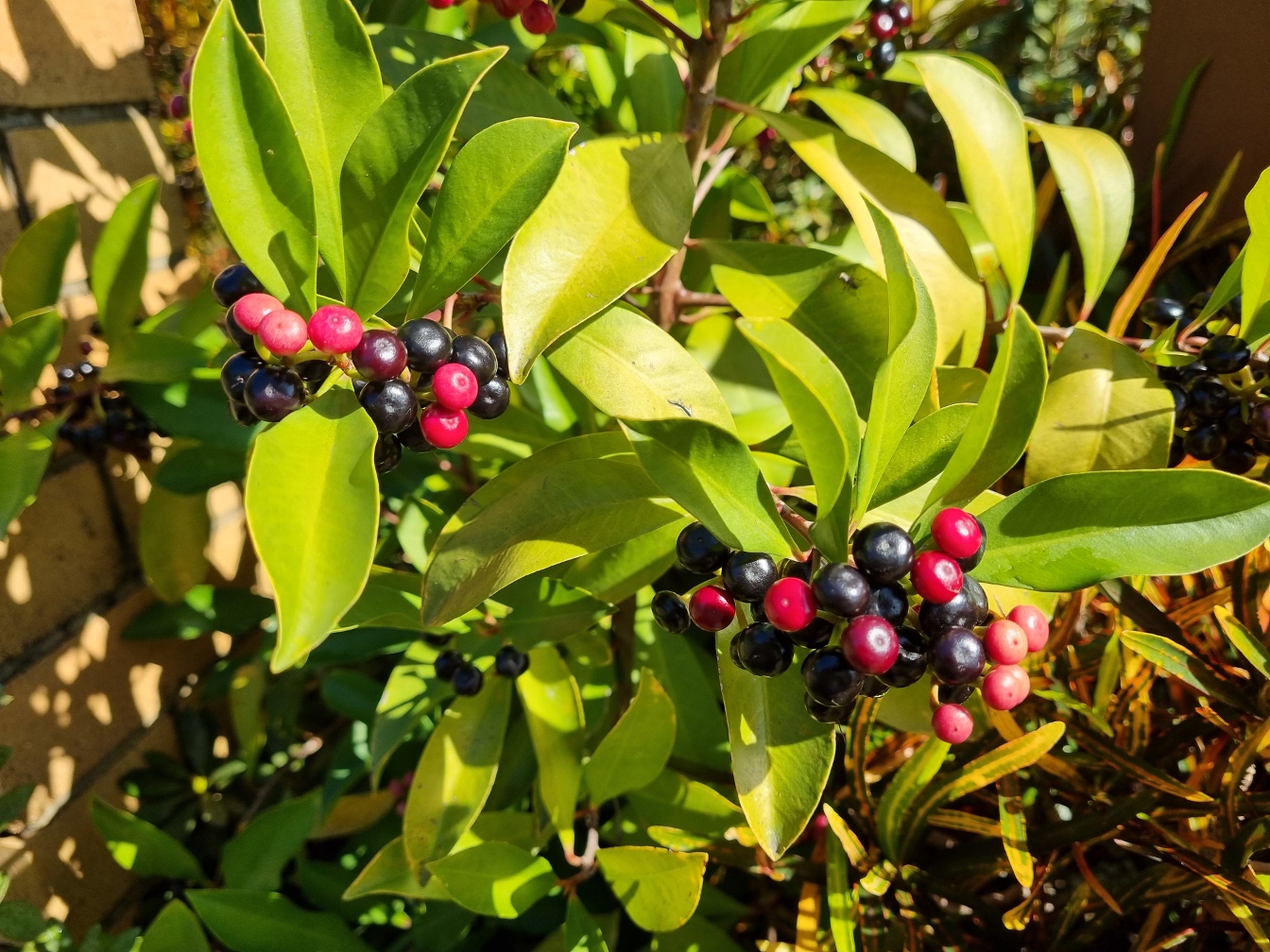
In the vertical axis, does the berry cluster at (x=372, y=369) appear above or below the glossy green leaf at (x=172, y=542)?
above

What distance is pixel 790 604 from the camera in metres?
0.49

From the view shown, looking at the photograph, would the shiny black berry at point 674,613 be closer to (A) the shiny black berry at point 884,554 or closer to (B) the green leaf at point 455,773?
(A) the shiny black berry at point 884,554

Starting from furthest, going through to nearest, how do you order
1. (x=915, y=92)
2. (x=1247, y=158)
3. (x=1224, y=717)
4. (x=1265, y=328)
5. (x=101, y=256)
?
(x=915, y=92)
(x=1247, y=158)
(x=101, y=256)
(x=1224, y=717)
(x=1265, y=328)

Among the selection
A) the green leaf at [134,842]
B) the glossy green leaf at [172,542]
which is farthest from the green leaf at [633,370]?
the green leaf at [134,842]

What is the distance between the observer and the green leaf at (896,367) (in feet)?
1.67

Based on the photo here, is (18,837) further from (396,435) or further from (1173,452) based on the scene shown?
(1173,452)

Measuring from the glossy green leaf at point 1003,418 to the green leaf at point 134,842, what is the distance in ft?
3.47

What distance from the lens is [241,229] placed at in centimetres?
55

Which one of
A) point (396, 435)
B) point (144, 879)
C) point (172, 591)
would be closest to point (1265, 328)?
point (396, 435)

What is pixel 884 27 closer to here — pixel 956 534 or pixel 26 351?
pixel 956 534

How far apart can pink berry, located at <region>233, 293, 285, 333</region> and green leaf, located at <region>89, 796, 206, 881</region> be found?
2.81ft

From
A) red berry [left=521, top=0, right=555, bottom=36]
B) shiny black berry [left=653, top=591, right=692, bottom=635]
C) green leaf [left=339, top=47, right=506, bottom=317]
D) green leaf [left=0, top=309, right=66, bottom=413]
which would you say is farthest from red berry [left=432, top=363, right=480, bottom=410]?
green leaf [left=0, top=309, right=66, bottom=413]

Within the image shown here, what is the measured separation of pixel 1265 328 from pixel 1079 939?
23.5 inches

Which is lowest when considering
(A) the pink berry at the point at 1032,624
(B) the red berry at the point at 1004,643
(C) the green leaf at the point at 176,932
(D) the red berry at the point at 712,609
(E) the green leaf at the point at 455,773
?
(C) the green leaf at the point at 176,932
